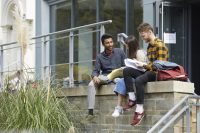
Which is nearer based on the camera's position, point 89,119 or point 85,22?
point 89,119

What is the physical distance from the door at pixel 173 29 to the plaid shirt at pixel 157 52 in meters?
2.97

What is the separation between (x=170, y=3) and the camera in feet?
38.9

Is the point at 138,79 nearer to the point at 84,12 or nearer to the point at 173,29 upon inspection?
the point at 173,29

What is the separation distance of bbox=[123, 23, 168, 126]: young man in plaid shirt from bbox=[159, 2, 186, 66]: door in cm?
296

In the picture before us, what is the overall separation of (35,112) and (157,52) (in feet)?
8.24

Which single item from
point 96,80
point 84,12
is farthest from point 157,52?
point 84,12

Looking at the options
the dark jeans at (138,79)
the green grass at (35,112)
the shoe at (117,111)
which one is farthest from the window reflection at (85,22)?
the dark jeans at (138,79)

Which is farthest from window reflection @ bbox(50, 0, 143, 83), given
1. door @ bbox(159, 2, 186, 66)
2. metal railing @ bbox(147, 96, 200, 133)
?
metal railing @ bbox(147, 96, 200, 133)

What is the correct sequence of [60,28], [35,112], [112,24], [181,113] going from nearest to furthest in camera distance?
[181,113] → [35,112] → [112,24] → [60,28]

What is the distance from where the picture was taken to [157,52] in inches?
346

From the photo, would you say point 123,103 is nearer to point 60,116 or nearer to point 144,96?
point 144,96

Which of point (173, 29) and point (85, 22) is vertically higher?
point (85, 22)

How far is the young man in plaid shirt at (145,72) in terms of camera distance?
345 inches

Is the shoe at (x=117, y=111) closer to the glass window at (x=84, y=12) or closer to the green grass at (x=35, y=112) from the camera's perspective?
the green grass at (x=35, y=112)
